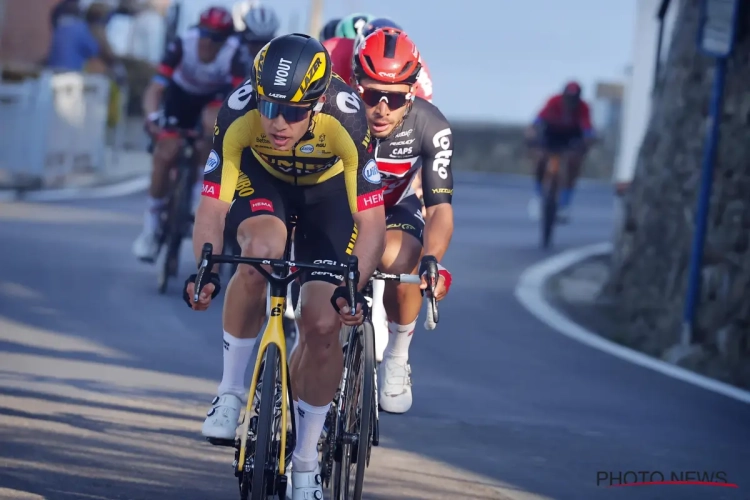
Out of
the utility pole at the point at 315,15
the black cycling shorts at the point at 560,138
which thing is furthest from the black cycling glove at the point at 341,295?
the utility pole at the point at 315,15

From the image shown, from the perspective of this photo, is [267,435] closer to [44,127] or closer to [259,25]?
[259,25]

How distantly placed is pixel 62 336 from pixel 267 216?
13.6 feet

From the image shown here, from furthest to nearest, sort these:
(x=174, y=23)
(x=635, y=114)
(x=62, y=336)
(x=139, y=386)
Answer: (x=174, y=23) → (x=635, y=114) → (x=62, y=336) → (x=139, y=386)

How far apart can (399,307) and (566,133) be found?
41.2 ft

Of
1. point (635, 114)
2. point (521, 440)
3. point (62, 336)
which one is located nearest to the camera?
point (521, 440)

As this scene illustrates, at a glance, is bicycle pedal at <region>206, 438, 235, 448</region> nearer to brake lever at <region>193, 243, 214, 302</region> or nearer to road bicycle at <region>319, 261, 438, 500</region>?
road bicycle at <region>319, 261, 438, 500</region>

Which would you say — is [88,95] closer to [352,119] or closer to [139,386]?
[139,386]

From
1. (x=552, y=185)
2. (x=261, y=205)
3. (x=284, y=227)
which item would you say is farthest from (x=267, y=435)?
(x=552, y=185)

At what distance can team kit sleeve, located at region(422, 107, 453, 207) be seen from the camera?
6.92 m

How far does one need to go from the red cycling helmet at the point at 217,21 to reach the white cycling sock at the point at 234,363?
5.97 meters

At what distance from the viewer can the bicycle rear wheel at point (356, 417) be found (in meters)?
5.95

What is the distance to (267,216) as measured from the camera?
607cm

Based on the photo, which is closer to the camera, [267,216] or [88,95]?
[267,216]

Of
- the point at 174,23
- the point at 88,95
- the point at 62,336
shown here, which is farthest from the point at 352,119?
the point at 174,23
